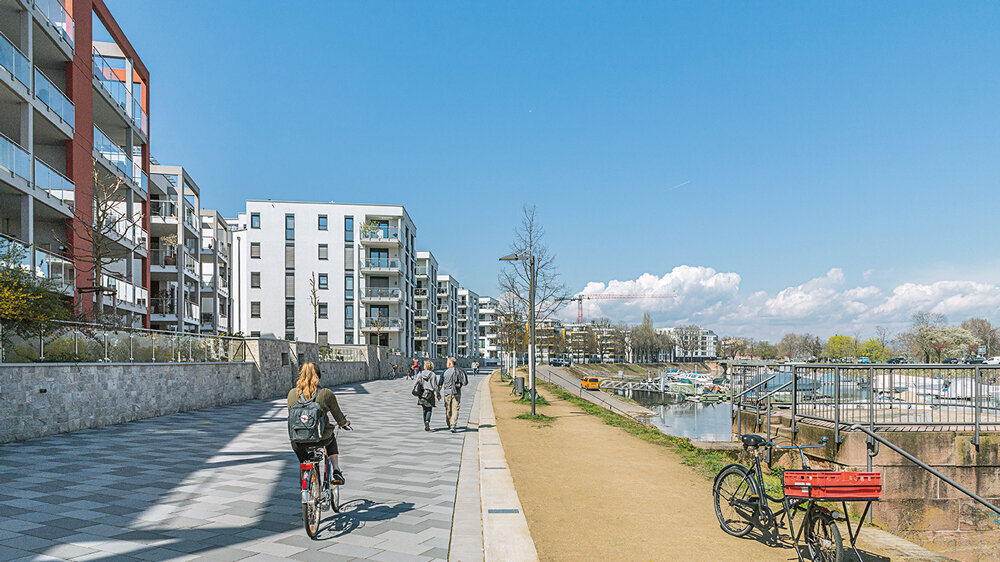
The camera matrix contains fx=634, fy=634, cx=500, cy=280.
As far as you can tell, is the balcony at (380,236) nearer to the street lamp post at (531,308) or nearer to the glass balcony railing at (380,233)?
the glass balcony railing at (380,233)

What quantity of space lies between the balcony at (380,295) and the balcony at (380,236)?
14.5 feet

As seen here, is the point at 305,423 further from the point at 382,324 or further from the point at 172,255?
the point at 382,324

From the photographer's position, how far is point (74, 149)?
23.3 m

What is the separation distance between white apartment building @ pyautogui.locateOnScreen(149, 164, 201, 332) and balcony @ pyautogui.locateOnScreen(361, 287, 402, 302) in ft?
60.5

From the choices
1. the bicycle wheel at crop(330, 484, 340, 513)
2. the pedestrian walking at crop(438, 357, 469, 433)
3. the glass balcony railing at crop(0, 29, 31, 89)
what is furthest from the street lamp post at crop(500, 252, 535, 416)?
the glass balcony railing at crop(0, 29, 31, 89)

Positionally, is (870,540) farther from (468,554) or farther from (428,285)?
(428,285)

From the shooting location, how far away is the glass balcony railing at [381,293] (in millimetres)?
59438

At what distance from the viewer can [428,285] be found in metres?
81.8

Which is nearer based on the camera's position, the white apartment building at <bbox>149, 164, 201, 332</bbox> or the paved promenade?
the paved promenade

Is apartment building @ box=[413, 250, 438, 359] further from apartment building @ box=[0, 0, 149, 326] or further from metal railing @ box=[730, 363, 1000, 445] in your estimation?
metal railing @ box=[730, 363, 1000, 445]

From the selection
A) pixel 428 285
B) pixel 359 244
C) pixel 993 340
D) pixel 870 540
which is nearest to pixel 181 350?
pixel 870 540

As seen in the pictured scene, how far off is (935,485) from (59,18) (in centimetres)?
2851

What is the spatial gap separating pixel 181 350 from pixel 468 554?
629 inches

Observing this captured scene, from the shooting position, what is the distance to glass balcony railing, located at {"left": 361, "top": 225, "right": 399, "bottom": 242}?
2320 inches
